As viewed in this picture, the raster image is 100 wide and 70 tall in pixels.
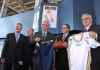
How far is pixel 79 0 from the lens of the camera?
6.27m

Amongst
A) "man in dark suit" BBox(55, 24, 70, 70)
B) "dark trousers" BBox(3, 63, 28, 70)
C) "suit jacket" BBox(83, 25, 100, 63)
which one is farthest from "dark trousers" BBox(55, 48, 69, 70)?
"dark trousers" BBox(3, 63, 28, 70)

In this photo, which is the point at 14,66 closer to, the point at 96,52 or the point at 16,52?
the point at 16,52

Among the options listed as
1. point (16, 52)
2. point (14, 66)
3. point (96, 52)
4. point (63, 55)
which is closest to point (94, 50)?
point (96, 52)

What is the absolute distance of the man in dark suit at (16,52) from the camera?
5.67 meters

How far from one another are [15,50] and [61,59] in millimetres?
1020

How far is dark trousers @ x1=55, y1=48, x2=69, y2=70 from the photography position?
5090mm

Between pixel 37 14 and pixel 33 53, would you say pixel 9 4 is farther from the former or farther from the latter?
pixel 33 53

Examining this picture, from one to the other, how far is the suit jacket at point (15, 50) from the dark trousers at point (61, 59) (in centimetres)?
70

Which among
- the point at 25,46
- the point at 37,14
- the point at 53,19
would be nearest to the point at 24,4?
the point at 37,14

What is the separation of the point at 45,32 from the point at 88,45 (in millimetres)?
1015

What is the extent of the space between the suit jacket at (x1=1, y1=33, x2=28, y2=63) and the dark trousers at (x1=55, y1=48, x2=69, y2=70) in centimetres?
70

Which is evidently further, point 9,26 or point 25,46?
point 9,26

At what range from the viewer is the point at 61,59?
513 centimetres

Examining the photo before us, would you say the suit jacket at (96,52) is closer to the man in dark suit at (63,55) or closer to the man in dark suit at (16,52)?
the man in dark suit at (63,55)
